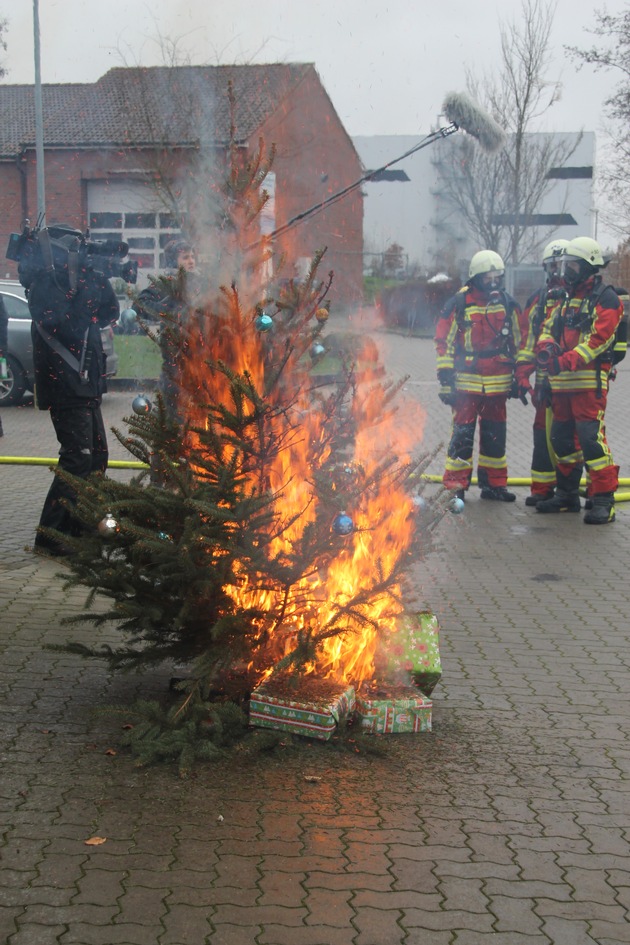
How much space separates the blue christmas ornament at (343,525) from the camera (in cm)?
438

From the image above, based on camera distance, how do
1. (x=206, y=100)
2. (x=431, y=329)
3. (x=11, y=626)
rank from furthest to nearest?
(x=431, y=329) → (x=11, y=626) → (x=206, y=100)

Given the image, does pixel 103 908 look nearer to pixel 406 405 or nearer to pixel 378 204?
pixel 406 405

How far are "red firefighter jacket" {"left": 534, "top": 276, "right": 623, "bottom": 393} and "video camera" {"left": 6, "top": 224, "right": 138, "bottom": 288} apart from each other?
4.22 m

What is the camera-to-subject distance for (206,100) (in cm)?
486

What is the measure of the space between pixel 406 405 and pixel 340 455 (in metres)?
0.77

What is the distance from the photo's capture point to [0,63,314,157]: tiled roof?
4.69 metres

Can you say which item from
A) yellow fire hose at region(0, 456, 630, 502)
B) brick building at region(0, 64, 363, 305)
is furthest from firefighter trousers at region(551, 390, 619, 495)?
brick building at region(0, 64, 363, 305)

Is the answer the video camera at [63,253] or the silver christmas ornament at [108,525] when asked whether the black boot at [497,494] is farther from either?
the silver christmas ornament at [108,525]

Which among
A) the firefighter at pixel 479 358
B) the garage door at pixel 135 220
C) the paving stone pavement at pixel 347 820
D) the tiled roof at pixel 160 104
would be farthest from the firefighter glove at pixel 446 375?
the paving stone pavement at pixel 347 820

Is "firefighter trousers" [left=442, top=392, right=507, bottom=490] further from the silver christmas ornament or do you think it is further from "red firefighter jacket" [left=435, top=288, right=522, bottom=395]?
the silver christmas ornament

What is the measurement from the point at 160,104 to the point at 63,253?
1449mm

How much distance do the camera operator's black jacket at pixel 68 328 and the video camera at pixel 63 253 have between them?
0.23 feet

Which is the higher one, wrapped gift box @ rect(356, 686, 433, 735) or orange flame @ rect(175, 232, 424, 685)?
orange flame @ rect(175, 232, 424, 685)

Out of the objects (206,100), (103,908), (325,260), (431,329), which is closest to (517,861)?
(103,908)
